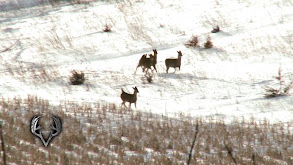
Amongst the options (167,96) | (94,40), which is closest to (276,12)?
(94,40)

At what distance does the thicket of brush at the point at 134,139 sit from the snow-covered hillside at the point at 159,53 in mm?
1700

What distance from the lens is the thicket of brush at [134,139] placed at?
8.31 m

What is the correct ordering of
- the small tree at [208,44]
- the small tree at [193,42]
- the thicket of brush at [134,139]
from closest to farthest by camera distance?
the thicket of brush at [134,139] → the small tree at [208,44] → the small tree at [193,42]

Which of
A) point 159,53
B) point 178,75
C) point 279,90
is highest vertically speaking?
point 159,53

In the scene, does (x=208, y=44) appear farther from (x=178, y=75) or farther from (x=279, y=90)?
(x=279, y=90)

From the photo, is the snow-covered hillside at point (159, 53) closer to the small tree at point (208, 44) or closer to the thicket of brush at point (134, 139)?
the small tree at point (208, 44)

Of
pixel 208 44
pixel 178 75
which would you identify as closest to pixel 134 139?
pixel 178 75

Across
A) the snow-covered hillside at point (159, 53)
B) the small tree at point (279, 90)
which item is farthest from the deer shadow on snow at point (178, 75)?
the small tree at point (279, 90)

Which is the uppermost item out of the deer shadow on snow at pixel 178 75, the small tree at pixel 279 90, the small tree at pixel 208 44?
the small tree at pixel 208 44

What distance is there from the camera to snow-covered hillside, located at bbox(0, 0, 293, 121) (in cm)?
1538

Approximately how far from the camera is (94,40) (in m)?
23.6

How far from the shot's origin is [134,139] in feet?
32.4

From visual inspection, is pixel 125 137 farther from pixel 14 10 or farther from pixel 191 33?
pixel 14 10

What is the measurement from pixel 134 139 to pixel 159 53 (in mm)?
12007
